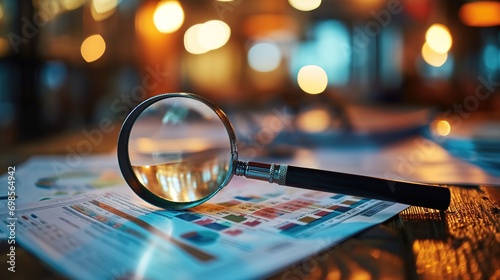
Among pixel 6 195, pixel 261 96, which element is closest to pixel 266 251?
pixel 6 195

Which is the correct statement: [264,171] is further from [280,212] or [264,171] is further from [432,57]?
[432,57]

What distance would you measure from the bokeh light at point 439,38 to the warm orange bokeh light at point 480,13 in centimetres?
15

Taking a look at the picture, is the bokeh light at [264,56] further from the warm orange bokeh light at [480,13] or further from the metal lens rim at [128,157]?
the metal lens rim at [128,157]

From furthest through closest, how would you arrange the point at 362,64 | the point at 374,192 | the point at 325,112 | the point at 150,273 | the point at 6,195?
the point at 362,64 → the point at 325,112 → the point at 6,195 → the point at 374,192 → the point at 150,273

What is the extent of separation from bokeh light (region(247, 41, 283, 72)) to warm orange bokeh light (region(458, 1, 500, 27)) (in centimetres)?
169

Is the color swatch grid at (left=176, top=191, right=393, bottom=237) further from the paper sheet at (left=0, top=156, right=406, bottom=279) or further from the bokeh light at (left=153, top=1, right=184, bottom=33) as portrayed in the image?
the bokeh light at (left=153, top=1, right=184, bottom=33)

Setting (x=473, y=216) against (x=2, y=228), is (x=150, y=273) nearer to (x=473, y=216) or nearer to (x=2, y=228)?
(x=2, y=228)

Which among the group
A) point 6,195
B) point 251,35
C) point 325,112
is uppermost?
point 251,35

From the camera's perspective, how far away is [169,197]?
43 cm

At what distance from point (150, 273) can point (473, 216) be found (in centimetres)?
32

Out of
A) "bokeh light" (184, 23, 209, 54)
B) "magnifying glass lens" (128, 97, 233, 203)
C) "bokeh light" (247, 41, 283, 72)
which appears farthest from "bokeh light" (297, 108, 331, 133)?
"bokeh light" (247, 41, 283, 72)

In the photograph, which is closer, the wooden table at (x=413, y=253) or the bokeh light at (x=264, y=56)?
the wooden table at (x=413, y=253)

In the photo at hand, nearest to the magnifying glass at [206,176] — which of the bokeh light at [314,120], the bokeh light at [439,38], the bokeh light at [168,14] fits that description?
the bokeh light at [314,120]

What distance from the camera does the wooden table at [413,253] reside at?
266mm
